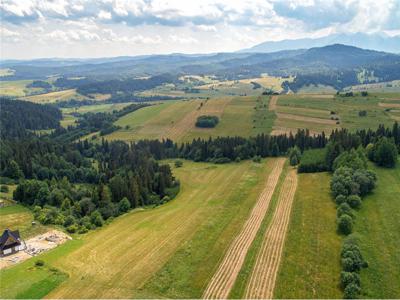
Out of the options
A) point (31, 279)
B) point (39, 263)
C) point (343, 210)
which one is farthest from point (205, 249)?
point (343, 210)

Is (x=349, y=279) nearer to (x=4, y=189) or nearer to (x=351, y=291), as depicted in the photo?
(x=351, y=291)

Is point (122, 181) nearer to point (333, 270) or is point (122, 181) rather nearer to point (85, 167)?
point (85, 167)

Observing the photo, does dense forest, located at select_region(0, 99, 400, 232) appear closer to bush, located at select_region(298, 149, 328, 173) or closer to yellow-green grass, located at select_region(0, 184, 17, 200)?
bush, located at select_region(298, 149, 328, 173)

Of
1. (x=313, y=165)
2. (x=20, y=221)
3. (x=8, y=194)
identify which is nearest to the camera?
(x=20, y=221)

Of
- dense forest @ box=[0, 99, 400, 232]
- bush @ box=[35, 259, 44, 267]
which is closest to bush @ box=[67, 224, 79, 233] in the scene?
dense forest @ box=[0, 99, 400, 232]

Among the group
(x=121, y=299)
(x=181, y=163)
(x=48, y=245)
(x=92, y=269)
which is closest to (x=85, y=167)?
(x=181, y=163)

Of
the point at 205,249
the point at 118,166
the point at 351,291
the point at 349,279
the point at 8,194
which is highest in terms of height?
the point at 349,279
